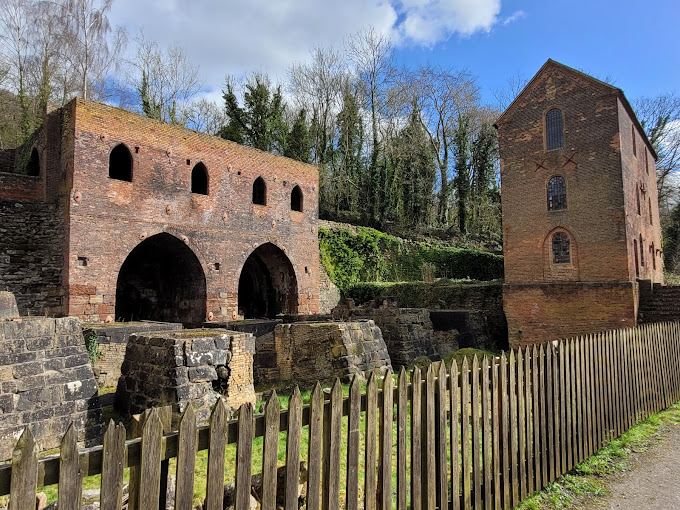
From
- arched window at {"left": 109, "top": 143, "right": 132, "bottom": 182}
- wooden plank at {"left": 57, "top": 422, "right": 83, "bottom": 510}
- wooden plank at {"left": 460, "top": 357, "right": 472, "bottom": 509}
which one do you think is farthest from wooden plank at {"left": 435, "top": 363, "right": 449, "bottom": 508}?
arched window at {"left": 109, "top": 143, "right": 132, "bottom": 182}

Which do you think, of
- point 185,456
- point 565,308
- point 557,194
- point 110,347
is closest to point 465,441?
point 185,456

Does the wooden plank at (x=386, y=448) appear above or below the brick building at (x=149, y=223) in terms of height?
below

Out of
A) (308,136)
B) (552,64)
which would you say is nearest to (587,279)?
(552,64)

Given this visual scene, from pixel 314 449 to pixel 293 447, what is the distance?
0.43 ft

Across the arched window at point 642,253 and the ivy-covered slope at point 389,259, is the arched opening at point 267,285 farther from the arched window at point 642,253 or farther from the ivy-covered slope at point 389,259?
the arched window at point 642,253

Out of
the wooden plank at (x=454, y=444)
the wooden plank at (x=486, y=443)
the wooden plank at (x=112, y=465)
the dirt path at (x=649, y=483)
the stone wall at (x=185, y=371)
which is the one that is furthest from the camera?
the stone wall at (x=185, y=371)

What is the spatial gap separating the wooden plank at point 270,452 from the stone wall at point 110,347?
9.88 metres

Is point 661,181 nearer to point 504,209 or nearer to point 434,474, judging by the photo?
point 504,209

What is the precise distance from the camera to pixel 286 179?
71.4 ft

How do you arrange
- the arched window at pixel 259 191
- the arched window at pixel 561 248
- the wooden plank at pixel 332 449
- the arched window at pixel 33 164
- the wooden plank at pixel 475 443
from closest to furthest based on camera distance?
the wooden plank at pixel 332 449
the wooden plank at pixel 475 443
the arched window at pixel 561 248
the arched window at pixel 33 164
the arched window at pixel 259 191

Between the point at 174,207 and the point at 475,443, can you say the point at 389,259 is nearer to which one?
the point at 174,207

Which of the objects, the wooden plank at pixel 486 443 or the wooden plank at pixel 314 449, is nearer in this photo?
the wooden plank at pixel 314 449

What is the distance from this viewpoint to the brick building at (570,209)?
1606cm

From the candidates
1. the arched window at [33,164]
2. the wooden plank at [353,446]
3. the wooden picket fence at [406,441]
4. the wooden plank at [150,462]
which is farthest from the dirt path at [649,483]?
the arched window at [33,164]
